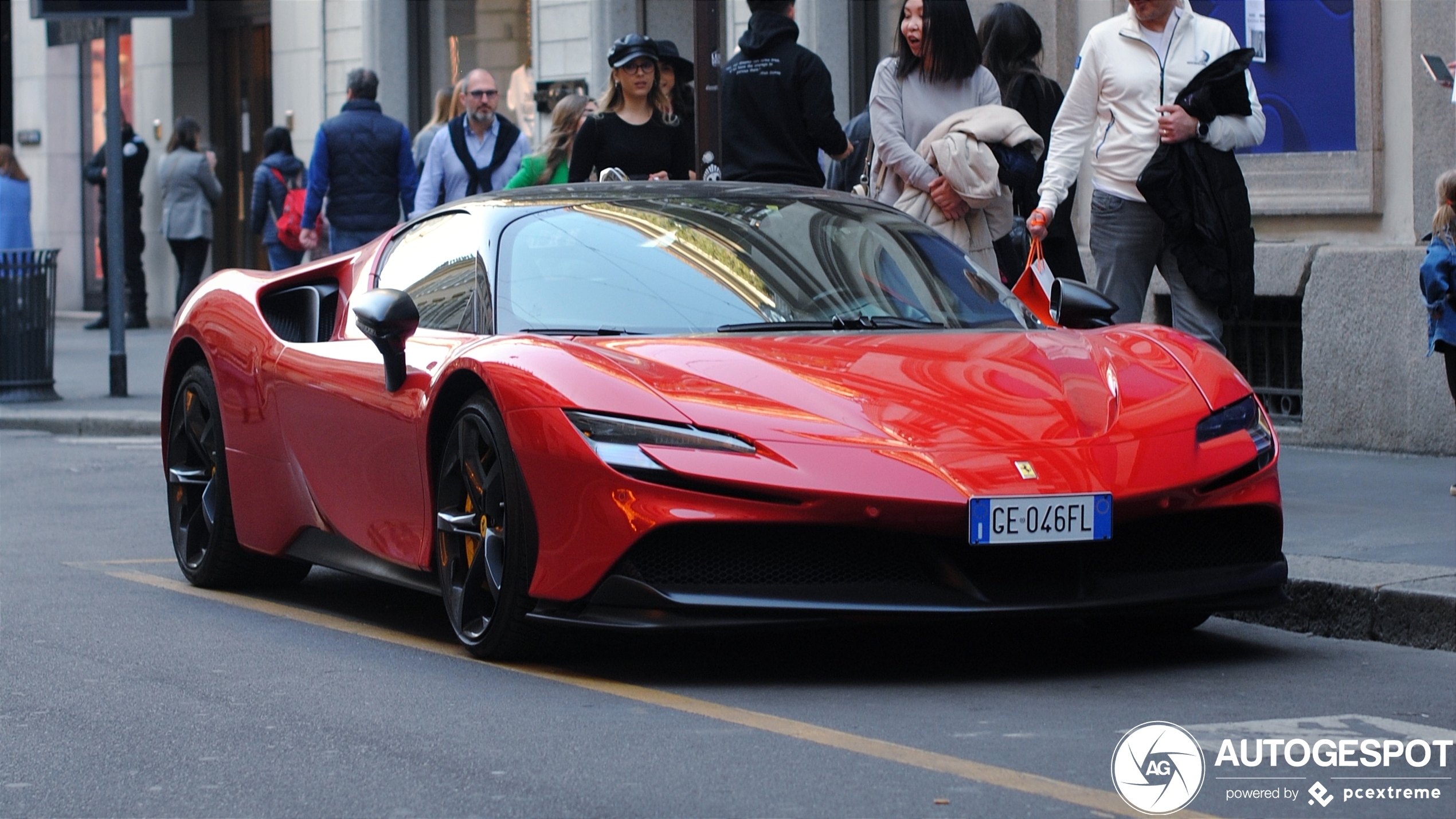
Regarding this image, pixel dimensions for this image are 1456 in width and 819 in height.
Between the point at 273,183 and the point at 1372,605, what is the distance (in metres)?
13.1

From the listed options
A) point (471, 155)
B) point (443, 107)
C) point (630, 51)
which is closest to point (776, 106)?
point (630, 51)

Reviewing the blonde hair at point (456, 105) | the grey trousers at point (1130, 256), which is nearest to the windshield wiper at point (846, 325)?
the grey trousers at point (1130, 256)

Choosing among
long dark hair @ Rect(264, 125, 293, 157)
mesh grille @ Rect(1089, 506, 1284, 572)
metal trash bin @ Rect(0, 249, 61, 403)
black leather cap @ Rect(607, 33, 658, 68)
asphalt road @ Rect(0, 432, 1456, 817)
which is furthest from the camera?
long dark hair @ Rect(264, 125, 293, 157)

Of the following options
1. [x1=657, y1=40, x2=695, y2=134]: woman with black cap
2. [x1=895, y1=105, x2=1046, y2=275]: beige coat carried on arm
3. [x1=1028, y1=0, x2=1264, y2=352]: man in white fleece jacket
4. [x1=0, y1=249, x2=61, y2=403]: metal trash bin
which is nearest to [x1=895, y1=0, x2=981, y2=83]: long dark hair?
[x1=895, y1=105, x2=1046, y2=275]: beige coat carried on arm

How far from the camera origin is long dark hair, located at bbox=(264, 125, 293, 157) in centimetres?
1802

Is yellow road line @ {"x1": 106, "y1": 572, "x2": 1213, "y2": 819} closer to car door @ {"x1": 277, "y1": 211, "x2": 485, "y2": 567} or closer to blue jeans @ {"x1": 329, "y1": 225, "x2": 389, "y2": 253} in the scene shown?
car door @ {"x1": 277, "y1": 211, "x2": 485, "y2": 567}

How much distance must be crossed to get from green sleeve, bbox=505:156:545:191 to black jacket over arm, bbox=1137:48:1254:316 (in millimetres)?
4071

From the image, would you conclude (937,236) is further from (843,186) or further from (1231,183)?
(843,186)

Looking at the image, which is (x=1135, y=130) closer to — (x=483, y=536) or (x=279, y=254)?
(x=483, y=536)

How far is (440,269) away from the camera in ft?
21.8

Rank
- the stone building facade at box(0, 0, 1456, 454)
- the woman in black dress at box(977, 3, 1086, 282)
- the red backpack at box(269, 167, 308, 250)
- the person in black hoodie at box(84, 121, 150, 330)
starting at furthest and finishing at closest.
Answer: the person in black hoodie at box(84, 121, 150, 330)
the red backpack at box(269, 167, 308, 250)
the stone building facade at box(0, 0, 1456, 454)
the woman in black dress at box(977, 3, 1086, 282)

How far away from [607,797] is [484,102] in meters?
9.05

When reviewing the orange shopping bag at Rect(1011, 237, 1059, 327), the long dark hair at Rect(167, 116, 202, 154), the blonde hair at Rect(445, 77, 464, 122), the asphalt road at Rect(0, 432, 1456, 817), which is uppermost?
the long dark hair at Rect(167, 116, 202, 154)

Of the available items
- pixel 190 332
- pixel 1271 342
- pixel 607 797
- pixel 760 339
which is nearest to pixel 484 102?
pixel 1271 342
